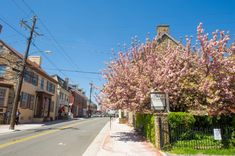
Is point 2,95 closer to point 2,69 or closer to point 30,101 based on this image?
point 2,69

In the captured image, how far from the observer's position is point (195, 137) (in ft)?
33.6

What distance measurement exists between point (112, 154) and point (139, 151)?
4.74ft

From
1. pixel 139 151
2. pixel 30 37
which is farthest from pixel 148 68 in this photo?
pixel 30 37

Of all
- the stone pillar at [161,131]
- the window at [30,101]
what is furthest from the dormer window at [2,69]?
the stone pillar at [161,131]

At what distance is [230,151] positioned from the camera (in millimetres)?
9430

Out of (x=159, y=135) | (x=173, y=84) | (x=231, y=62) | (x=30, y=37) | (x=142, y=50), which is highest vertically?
(x=30, y=37)

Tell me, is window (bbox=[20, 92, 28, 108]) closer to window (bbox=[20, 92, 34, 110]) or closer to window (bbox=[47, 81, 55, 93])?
window (bbox=[20, 92, 34, 110])

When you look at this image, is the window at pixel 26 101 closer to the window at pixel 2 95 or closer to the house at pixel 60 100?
the window at pixel 2 95

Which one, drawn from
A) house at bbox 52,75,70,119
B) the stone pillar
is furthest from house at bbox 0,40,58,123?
the stone pillar

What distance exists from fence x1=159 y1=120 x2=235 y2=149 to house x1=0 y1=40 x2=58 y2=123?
17317 mm

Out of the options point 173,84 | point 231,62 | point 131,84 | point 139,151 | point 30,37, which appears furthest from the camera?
point 30,37

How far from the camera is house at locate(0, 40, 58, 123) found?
Answer: 84.2 feet

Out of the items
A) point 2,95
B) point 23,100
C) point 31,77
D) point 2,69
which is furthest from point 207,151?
point 31,77

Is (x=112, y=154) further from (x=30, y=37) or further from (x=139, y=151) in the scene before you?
(x=30, y=37)
